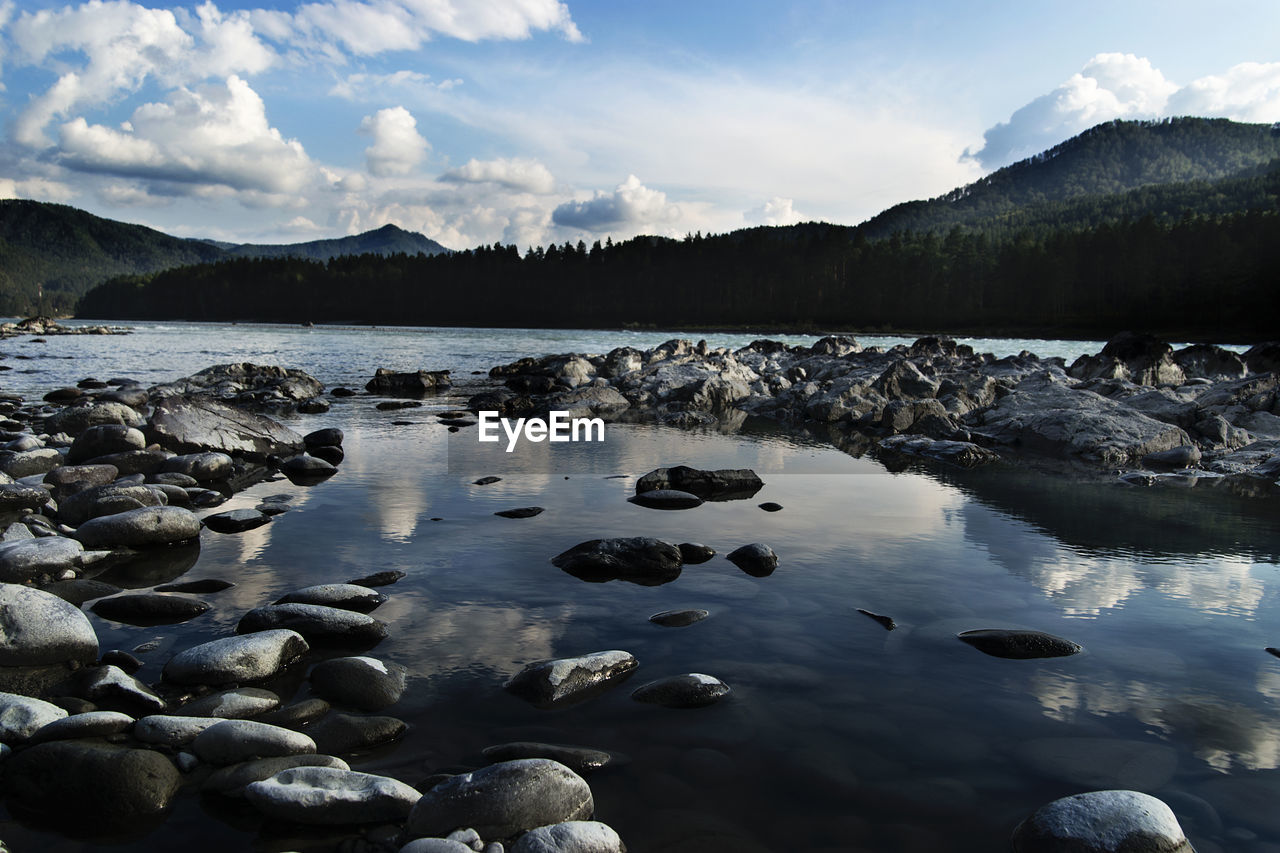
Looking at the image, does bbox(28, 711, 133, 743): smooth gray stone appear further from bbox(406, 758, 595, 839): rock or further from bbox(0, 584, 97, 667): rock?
bbox(406, 758, 595, 839): rock

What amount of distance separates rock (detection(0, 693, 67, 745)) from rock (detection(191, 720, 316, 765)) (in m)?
0.71

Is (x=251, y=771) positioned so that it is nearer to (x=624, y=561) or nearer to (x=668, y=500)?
(x=624, y=561)

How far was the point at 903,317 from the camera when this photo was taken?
91.6 metres

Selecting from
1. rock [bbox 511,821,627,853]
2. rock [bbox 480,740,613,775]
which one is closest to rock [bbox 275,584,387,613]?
rock [bbox 480,740,613,775]

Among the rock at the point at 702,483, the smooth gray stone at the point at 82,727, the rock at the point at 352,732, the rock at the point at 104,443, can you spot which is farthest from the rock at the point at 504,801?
the rock at the point at 104,443

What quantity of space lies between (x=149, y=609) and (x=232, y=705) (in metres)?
1.75

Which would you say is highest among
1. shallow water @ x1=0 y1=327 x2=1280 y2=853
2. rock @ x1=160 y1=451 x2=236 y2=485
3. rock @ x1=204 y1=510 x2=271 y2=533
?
rock @ x1=160 y1=451 x2=236 y2=485

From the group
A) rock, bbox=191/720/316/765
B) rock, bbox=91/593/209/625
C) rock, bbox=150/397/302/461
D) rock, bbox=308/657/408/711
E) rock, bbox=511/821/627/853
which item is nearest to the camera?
rock, bbox=511/821/627/853

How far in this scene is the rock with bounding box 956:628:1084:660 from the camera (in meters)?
4.34

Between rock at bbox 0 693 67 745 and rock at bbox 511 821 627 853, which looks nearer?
rock at bbox 511 821 627 853

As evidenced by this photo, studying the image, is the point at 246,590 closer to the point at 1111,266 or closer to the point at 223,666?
the point at 223,666

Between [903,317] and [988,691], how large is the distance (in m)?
94.1

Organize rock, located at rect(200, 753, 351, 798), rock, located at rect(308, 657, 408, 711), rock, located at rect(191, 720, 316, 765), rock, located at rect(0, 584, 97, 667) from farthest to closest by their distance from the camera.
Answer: rock, located at rect(0, 584, 97, 667)
rock, located at rect(308, 657, 408, 711)
rock, located at rect(191, 720, 316, 765)
rock, located at rect(200, 753, 351, 798)

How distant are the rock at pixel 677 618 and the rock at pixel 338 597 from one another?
1.85 meters
